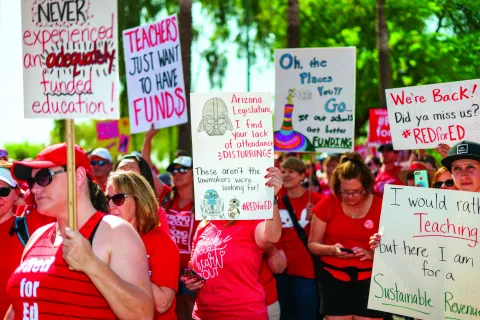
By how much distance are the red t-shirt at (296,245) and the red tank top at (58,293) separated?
4038 millimetres

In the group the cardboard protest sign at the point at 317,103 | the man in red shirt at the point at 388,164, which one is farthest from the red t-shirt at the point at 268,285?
the man in red shirt at the point at 388,164

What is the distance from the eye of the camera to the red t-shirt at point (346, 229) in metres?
6.30

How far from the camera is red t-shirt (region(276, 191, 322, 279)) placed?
7402 mm

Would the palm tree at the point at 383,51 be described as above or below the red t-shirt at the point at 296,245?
above

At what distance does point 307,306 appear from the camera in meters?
7.30

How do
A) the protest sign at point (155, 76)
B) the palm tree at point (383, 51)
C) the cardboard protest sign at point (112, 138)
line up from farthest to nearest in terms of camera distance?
1. the cardboard protest sign at point (112, 138)
2. the palm tree at point (383, 51)
3. the protest sign at point (155, 76)

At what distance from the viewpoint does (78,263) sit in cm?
312

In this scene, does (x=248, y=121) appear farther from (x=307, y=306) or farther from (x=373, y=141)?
(x=373, y=141)

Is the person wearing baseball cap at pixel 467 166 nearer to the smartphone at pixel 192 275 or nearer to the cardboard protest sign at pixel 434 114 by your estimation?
the cardboard protest sign at pixel 434 114

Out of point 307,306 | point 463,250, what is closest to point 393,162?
point 307,306

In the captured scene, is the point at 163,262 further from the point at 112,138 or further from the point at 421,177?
the point at 112,138

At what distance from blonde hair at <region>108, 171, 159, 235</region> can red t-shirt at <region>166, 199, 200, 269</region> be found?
72.7 inches

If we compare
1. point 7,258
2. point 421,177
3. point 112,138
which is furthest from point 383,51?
point 7,258

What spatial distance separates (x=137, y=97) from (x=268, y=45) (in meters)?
23.0
